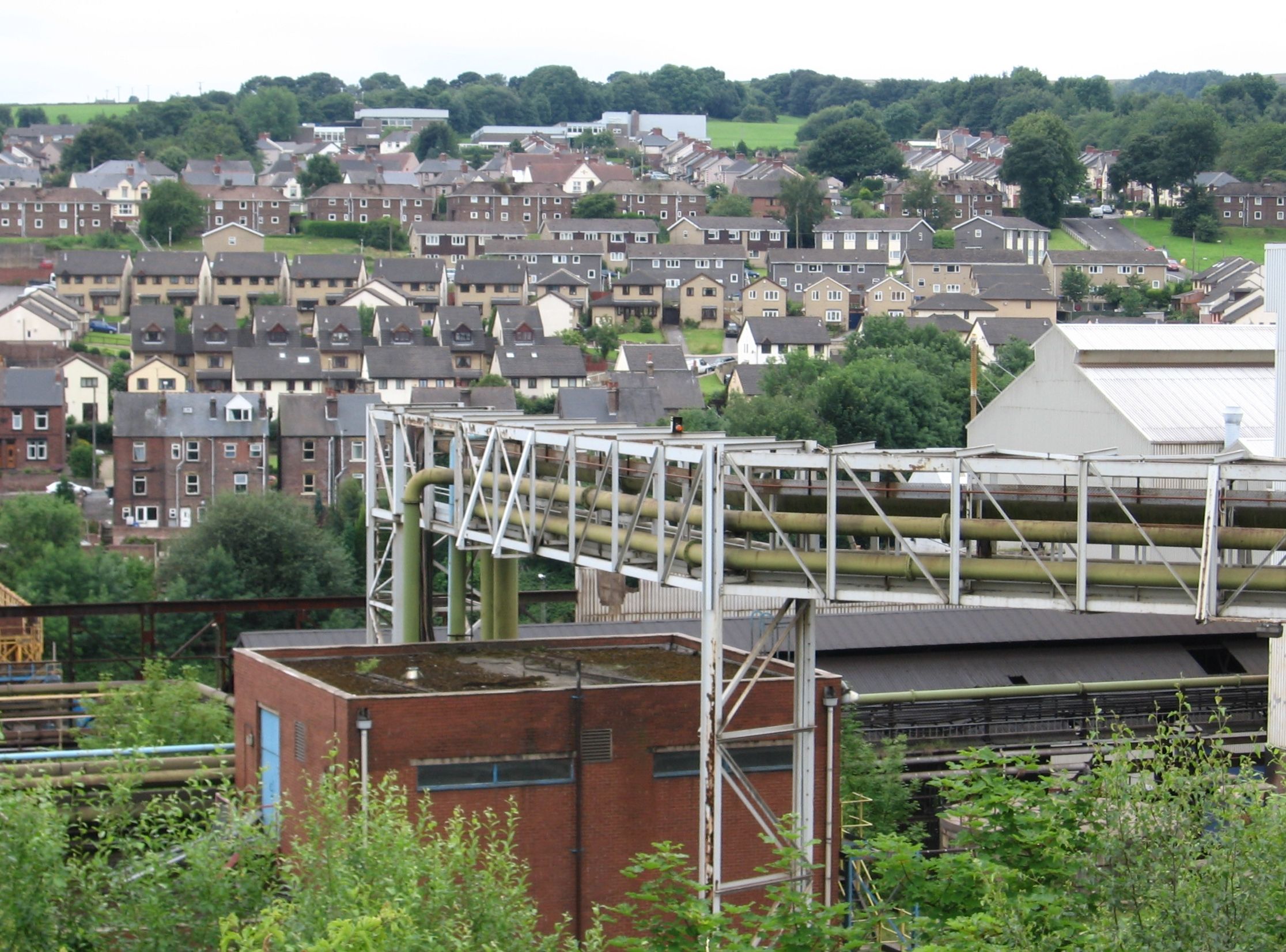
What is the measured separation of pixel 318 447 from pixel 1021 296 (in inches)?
1964

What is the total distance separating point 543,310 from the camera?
327 feet

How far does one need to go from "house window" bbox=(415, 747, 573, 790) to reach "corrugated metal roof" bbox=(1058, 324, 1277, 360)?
849 inches

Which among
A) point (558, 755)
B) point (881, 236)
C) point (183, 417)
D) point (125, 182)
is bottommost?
point (183, 417)

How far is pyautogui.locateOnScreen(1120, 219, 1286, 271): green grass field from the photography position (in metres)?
120

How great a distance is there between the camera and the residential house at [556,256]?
109m

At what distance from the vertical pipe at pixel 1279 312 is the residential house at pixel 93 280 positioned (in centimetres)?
8560

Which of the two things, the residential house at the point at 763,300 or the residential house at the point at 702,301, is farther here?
the residential house at the point at 763,300

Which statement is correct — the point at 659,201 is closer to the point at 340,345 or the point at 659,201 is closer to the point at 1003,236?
the point at 1003,236

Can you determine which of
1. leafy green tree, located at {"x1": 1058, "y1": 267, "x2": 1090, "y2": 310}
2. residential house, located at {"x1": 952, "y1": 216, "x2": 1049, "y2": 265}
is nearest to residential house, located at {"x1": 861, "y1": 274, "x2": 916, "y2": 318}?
leafy green tree, located at {"x1": 1058, "y1": 267, "x2": 1090, "y2": 310}

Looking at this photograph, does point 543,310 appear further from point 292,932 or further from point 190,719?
point 292,932

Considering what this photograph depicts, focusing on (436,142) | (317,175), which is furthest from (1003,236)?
(436,142)

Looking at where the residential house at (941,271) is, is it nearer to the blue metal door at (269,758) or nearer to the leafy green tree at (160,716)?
the leafy green tree at (160,716)

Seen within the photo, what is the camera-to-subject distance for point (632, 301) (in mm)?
102875

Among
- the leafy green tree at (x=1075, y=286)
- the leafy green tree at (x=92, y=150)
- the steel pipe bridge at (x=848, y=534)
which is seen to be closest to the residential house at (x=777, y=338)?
the leafy green tree at (x=1075, y=286)
